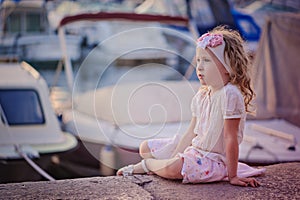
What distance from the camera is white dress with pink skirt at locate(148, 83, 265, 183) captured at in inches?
111

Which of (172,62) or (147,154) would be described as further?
(172,62)

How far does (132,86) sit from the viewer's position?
6609 millimetres

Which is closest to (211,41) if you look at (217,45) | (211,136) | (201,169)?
(217,45)

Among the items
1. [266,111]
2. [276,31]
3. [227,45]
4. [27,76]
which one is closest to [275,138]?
[266,111]

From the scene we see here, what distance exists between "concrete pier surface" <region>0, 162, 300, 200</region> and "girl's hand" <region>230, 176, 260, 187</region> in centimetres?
3

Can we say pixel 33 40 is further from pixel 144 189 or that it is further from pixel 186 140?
pixel 144 189

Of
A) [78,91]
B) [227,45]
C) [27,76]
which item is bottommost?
[78,91]

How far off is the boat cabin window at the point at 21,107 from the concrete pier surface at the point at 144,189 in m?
2.88

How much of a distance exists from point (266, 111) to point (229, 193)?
4.38m

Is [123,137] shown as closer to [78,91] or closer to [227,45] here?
[78,91]

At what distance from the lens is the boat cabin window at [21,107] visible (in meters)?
5.61

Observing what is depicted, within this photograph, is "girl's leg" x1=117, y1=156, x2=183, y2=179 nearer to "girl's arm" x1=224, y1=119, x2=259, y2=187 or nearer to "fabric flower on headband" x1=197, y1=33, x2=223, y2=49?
"girl's arm" x1=224, y1=119, x2=259, y2=187

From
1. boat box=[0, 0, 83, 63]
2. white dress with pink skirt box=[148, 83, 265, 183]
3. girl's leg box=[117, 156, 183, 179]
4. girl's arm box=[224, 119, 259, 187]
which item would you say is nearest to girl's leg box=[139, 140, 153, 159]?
girl's leg box=[117, 156, 183, 179]

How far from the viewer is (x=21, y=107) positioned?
566 cm
